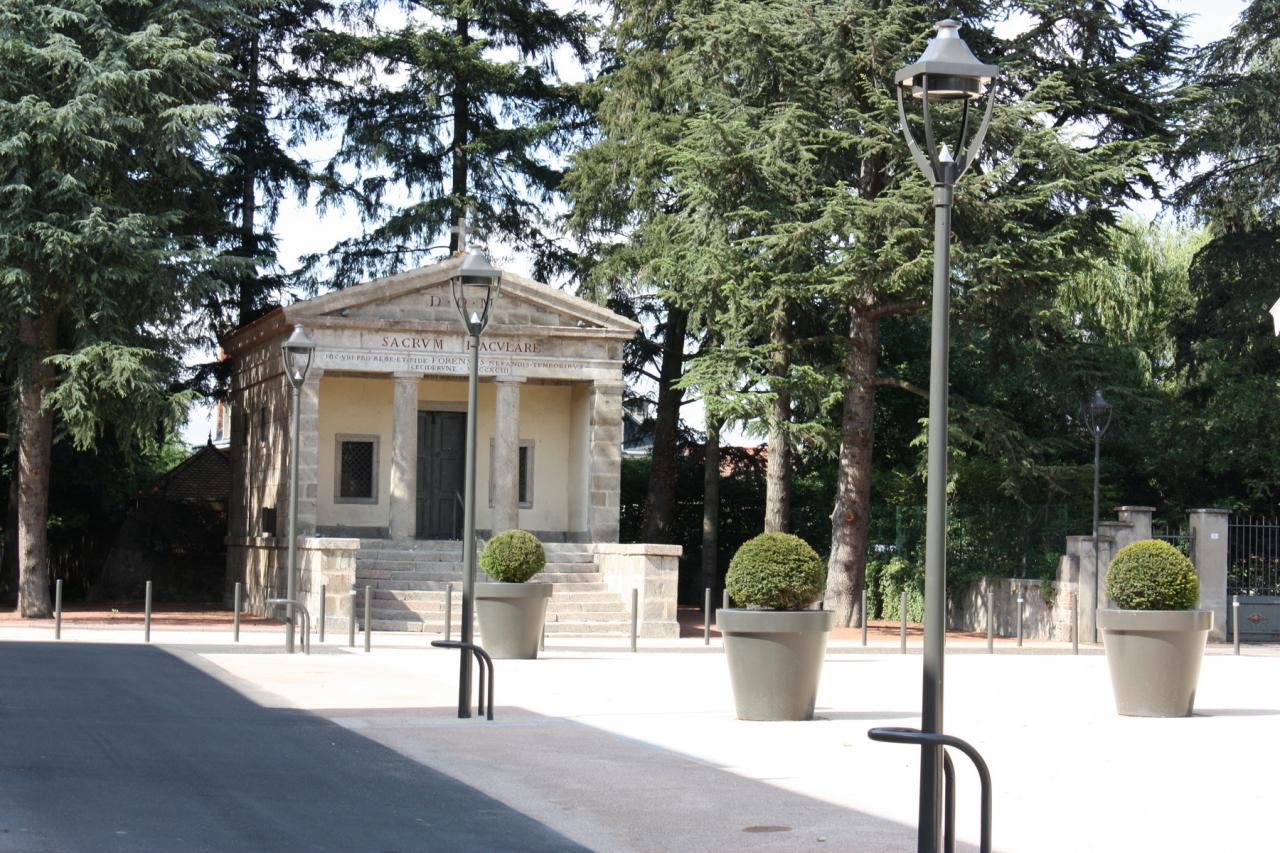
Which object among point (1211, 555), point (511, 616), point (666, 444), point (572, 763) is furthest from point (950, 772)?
point (666, 444)

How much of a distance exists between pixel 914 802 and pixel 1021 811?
0.64 metres

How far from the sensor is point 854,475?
30594mm

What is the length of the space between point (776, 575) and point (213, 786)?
5.09 m

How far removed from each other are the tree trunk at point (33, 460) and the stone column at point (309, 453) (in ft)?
14.7

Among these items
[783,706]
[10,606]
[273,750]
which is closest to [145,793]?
[273,750]

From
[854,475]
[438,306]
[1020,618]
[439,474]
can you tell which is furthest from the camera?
[439,474]

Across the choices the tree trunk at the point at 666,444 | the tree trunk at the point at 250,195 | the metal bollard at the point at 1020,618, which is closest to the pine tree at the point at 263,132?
the tree trunk at the point at 250,195

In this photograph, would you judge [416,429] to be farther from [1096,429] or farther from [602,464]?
[1096,429]

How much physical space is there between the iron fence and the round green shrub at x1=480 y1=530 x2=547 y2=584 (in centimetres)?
1460

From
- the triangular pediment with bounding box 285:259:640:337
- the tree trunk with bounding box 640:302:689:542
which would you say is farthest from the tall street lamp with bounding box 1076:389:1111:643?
the tree trunk with bounding box 640:302:689:542

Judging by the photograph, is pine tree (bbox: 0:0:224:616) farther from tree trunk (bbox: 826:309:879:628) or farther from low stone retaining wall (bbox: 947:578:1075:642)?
low stone retaining wall (bbox: 947:578:1075:642)

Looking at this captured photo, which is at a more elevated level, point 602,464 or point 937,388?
point 602,464

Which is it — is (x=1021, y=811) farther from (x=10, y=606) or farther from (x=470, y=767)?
(x=10, y=606)

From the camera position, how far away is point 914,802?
9812 millimetres
